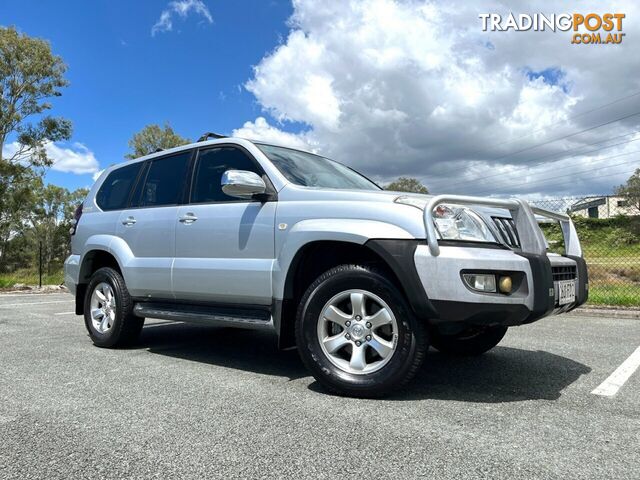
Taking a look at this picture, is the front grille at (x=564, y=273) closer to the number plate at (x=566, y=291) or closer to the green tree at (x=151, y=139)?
the number plate at (x=566, y=291)

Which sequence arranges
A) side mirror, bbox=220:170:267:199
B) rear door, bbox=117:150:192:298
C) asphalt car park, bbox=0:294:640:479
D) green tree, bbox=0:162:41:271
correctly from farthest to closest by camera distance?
green tree, bbox=0:162:41:271 < rear door, bbox=117:150:192:298 < side mirror, bbox=220:170:267:199 < asphalt car park, bbox=0:294:640:479

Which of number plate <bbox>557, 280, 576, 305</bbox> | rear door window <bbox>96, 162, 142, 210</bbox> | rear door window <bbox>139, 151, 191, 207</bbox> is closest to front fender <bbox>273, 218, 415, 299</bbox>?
number plate <bbox>557, 280, 576, 305</bbox>

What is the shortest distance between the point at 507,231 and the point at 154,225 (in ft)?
10.1

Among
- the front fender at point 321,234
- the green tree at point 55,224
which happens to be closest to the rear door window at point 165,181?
the front fender at point 321,234

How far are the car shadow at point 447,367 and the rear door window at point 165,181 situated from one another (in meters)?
1.46

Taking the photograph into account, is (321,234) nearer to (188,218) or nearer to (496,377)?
(188,218)

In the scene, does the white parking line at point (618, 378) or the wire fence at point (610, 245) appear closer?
the white parking line at point (618, 378)

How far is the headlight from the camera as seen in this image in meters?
3.05

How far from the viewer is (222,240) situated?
4012 mm

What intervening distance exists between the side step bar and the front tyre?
431 mm

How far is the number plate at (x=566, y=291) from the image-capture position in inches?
129

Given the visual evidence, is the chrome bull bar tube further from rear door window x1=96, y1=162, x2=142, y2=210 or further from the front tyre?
rear door window x1=96, y1=162, x2=142, y2=210

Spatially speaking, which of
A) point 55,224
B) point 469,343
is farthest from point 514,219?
point 55,224

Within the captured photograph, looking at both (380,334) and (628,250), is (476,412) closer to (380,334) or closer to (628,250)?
(380,334)
